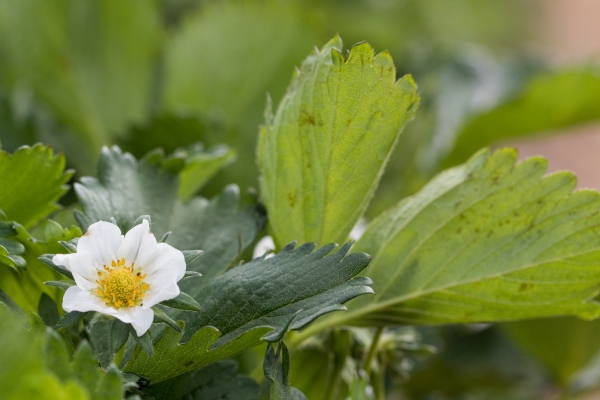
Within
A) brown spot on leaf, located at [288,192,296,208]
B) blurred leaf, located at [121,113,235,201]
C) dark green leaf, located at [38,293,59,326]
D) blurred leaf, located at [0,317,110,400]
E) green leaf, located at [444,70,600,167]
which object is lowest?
blurred leaf, located at [0,317,110,400]

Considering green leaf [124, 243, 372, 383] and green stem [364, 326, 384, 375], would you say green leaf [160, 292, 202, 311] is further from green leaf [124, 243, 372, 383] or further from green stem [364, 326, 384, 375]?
green stem [364, 326, 384, 375]

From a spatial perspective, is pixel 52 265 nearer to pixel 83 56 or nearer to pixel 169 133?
pixel 169 133

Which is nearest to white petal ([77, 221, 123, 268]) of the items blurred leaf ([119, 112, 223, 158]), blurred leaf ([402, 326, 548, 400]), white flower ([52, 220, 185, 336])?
white flower ([52, 220, 185, 336])

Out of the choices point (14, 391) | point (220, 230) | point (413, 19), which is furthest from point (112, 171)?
point (413, 19)

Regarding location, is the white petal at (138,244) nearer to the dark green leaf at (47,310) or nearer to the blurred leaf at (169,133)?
the dark green leaf at (47,310)

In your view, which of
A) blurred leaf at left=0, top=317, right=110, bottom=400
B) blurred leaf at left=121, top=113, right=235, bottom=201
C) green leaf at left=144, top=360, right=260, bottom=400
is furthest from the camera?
blurred leaf at left=121, top=113, right=235, bottom=201

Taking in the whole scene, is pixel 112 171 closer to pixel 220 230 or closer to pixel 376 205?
pixel 220 230

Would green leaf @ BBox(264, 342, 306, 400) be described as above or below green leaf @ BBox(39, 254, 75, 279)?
below
